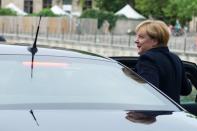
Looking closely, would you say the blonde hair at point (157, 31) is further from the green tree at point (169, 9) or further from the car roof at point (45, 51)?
the green tree at point (169, 9)

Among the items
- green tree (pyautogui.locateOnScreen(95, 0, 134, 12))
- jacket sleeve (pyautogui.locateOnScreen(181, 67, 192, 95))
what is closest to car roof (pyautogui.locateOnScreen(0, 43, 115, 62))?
jacket sleeve (pyautogui.locateOnScreen(181, 67, 192, 95))

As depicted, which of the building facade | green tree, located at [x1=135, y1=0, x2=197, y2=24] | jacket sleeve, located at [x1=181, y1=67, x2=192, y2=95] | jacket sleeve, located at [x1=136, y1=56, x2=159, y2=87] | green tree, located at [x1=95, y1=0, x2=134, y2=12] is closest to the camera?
jacket sleeve, located at [x1=136, y1=56, x2=159, y2=87]

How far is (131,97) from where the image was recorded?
14.9 ft

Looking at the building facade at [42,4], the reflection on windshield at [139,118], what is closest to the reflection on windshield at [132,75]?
the reflection on windshield at [139,118]

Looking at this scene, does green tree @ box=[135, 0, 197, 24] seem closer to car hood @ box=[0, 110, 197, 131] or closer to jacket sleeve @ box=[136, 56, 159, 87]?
jacket sleeve @ box=[136, 56, 159, 87]

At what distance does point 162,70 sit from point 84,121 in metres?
1.89

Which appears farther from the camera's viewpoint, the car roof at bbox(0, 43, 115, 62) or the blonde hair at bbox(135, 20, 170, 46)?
the blonde hair at bbox(135, 20, 170, 46)

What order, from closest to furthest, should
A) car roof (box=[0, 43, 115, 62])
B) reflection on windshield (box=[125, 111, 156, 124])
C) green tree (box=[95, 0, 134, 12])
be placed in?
1. reflection on windshield (box=[125, 111, 156, 124])
2. car roof (box=[0, 43, 115, 62])
3. green tree (box=[95, 0, 134, 12])

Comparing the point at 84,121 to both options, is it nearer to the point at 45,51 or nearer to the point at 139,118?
the point at 139,118

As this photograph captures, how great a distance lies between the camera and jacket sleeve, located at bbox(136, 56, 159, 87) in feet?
18.3

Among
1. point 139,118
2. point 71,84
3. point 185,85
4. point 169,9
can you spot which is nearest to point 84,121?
point 139,118

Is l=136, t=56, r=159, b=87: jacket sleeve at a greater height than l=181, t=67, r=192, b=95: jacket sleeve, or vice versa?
l=136, t=56, r=159, b=87: jacket sleeve

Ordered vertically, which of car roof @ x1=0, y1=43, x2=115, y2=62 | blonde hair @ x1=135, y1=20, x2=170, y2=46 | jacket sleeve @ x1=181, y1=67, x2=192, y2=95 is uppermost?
blonde hair @ x1=135, y1=20, x2=170, y2=46

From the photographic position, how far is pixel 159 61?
225 inches
